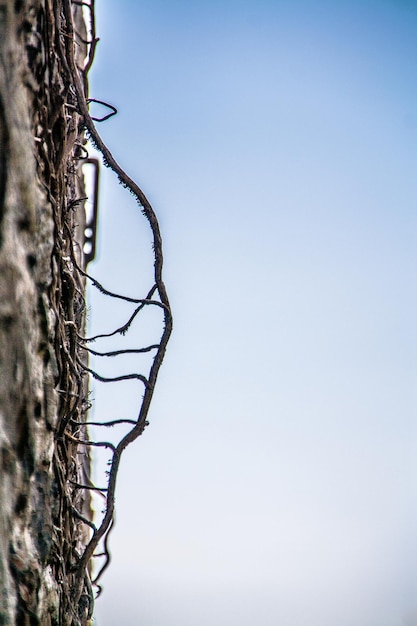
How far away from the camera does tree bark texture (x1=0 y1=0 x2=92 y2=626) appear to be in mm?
1358

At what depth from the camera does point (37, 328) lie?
1.53 m

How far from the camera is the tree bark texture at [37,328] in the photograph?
1.36 metres

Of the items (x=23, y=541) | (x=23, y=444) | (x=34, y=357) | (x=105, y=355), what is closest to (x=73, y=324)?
(x=105, y=355)

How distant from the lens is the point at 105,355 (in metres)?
1.90

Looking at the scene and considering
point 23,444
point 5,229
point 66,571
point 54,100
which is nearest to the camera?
point 5,229

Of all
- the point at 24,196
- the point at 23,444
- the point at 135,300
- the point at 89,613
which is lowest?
the point at 89,613

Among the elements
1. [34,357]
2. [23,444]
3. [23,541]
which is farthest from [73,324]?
[23,541]

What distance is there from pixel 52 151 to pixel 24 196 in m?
0.28

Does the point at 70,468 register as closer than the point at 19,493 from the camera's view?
No

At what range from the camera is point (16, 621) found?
1.41 metres

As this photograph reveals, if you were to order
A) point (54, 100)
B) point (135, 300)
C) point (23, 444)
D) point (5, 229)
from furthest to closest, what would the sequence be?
point (135, 300) < point (54, 100) < point (23, 444) < point (5, 229)

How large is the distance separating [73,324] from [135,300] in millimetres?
180

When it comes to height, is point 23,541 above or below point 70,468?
below

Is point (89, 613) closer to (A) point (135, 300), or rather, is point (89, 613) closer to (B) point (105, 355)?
(B) point (105, 355)
